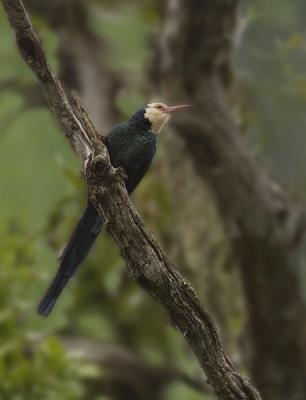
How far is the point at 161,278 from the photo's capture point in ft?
10.3

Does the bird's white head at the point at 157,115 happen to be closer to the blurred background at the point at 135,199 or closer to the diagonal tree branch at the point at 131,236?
the diagonal tree branch at the point at 131,236

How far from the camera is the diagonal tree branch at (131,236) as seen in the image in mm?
2984

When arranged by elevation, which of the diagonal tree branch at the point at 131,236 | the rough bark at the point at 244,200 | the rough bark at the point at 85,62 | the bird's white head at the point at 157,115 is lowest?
the diagonal tree branch at the point at 131,236

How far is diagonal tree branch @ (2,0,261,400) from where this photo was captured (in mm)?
2984

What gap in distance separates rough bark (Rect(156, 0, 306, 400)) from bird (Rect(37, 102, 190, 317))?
248cm

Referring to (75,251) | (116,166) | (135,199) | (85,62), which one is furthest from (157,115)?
(85,62)

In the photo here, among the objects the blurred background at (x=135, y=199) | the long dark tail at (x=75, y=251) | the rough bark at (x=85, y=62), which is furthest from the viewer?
the rough bark at (x=85, y=62)

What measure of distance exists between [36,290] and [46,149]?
4.17 ft

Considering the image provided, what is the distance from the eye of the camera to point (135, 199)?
784 cm

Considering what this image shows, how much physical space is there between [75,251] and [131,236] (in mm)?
445

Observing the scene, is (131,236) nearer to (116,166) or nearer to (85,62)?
(116,166)

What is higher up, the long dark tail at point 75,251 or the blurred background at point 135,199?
the blurred background at point 135,199

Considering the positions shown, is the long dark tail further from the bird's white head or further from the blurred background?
the blurred background

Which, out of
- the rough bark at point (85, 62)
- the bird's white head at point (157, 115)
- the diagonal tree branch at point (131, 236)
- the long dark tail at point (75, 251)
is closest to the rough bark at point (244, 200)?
the rough bark at point (85, 62)
